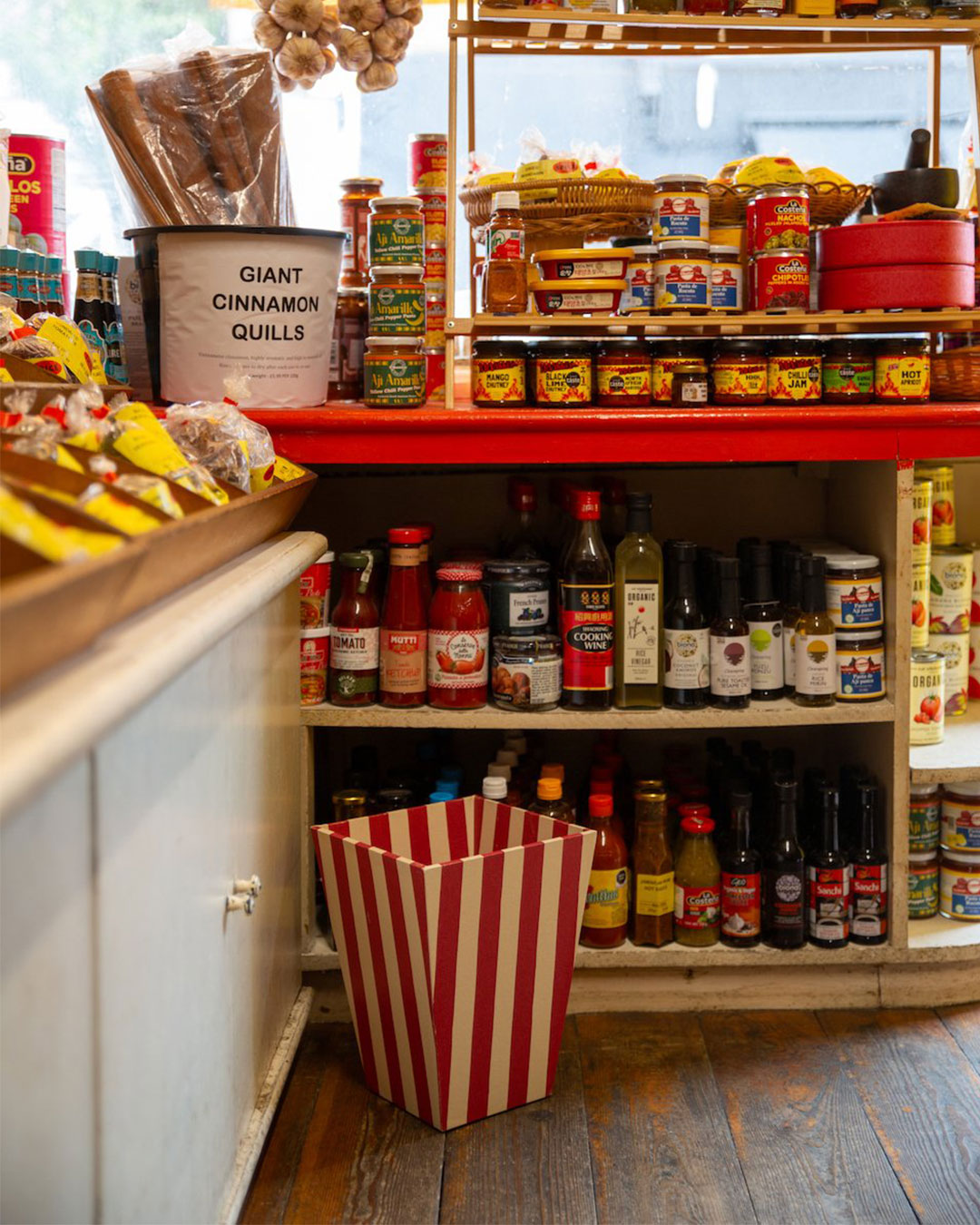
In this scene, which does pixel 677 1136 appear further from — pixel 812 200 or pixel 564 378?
pixel 812 200

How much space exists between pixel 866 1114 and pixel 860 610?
0.68m

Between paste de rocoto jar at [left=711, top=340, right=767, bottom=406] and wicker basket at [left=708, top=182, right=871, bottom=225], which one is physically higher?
wicker basket at [left=708, top=182, right=871, bottom=225]

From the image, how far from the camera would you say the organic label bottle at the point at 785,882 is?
6.24 ft

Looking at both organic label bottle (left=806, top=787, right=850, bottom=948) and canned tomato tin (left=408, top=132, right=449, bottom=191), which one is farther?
canned tomato tin (left=408, top=132, right=449, bottom=191)

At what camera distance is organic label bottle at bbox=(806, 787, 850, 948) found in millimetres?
1908

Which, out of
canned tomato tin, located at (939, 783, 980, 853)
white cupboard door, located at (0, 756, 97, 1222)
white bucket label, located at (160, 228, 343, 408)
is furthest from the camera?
canned tomato tin, located at (939, 783, 980, 853)

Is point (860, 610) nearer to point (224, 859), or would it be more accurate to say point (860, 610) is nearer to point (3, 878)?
point (224, 859)

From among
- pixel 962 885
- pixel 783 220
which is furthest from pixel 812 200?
pixel 962 885

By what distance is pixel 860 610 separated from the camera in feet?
6.32

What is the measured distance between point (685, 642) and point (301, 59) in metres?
1.09

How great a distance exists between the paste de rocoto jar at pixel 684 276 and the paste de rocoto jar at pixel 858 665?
514 mm

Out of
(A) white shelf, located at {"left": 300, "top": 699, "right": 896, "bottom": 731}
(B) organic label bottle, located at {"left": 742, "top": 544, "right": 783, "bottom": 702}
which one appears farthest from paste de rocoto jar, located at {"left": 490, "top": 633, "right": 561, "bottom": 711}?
(B) organic label bottle, located at {"left": 742, "top": 544, "right": 783, "bottom": 702}

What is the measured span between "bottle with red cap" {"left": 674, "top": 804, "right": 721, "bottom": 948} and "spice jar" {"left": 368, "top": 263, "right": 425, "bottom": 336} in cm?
79

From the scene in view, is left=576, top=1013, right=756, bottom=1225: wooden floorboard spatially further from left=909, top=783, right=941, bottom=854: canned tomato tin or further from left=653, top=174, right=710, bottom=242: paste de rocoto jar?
left=653, top=174, right=710, bottom=242: paste de rocoto jar
